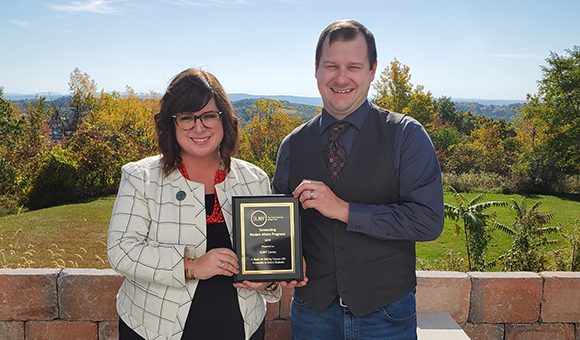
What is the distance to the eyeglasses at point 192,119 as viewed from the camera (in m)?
2.33

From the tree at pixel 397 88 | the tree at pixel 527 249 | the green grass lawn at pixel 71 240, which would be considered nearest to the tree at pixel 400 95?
the tree at pixel 397 88

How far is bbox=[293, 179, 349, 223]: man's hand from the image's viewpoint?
2105 millimetres

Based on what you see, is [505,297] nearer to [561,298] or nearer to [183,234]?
[561,298]

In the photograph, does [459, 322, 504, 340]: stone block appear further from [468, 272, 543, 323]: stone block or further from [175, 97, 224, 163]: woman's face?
[175, 97, 224, 163]: woman's face

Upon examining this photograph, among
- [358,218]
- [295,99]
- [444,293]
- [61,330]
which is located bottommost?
[61,330]

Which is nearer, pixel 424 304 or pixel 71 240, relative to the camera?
pixel 424 304

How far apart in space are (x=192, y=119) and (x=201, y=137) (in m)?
0.11

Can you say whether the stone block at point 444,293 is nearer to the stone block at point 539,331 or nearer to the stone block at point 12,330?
the stone block at point 539,331

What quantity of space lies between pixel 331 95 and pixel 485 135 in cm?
3392

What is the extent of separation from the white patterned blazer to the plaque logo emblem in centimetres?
21

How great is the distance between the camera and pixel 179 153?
2475mm

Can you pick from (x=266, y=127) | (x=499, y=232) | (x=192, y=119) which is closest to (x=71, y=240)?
(x=192, y=119)

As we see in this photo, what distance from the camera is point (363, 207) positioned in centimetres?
219

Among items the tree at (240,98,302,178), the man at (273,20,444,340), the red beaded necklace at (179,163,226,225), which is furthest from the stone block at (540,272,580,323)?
the tree at (240,98,302,178)
